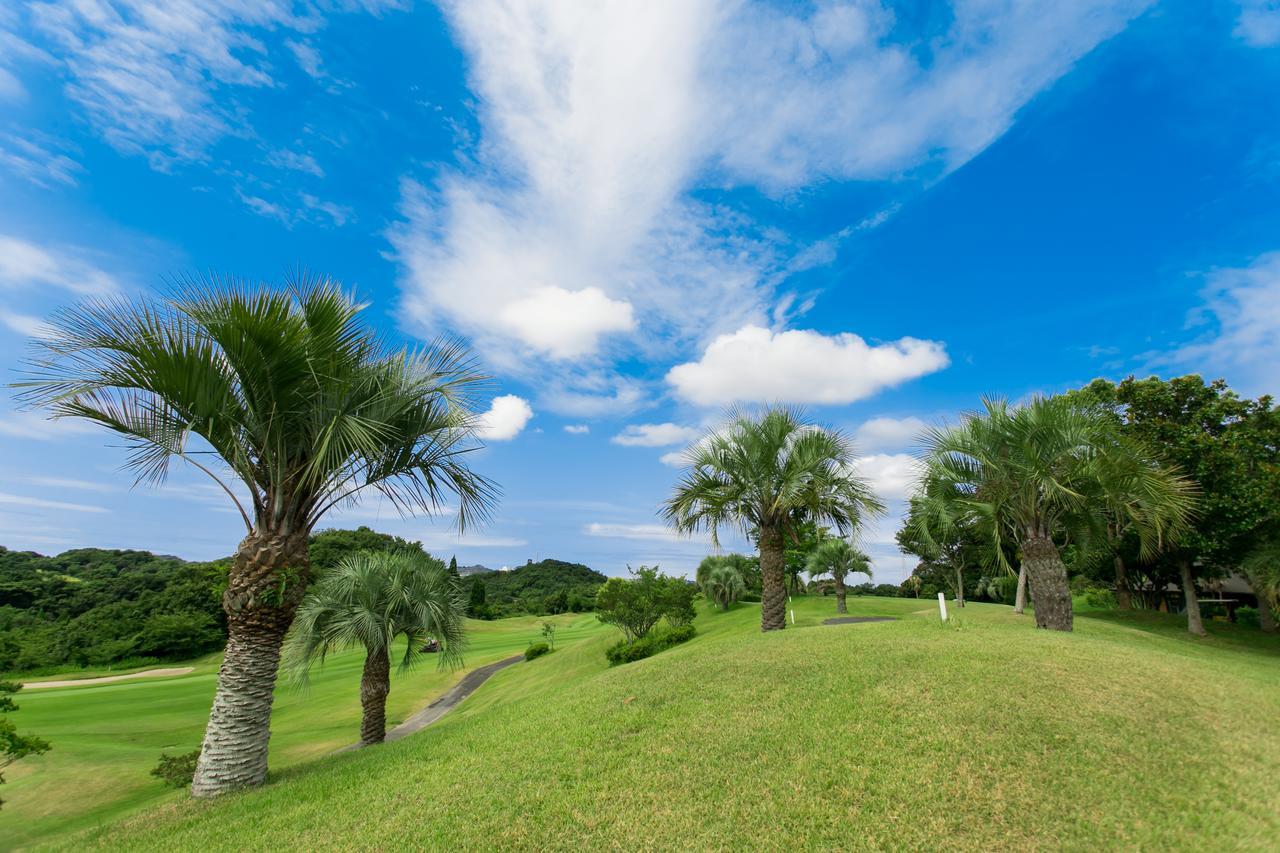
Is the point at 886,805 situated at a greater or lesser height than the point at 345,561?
lesser

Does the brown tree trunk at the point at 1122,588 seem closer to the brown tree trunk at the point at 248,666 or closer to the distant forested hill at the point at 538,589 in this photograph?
the brown tree trunk at the point at 248,666

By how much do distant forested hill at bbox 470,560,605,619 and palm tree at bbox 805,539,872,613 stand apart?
2627 centimetres

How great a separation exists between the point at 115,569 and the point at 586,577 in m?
59.9

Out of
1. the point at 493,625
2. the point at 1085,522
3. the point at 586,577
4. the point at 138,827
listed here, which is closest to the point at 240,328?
the point at 138,827

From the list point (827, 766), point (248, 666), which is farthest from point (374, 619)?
point (827, 766)

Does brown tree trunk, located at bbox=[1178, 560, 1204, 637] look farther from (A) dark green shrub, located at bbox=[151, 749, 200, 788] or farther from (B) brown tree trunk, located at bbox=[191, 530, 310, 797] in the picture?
(A) dark green shrub, located at bbox=[151, 749, 200, 788]

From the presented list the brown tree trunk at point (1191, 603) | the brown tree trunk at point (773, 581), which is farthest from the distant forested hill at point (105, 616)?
the brown tree trunk at point (1191, 603)

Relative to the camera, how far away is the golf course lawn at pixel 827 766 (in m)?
5.14

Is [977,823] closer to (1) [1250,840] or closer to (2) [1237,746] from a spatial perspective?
(1) [1250,840]

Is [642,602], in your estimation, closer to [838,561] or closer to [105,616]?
[838,561]

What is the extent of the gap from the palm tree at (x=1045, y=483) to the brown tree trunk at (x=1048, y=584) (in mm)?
22

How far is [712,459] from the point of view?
16.0m

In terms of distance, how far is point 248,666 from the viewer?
7.95m

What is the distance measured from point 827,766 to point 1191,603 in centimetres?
2444
